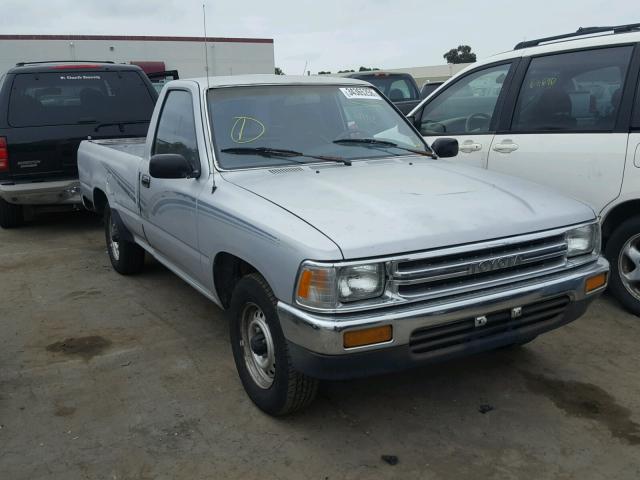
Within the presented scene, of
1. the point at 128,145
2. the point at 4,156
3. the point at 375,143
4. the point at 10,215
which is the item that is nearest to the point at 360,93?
the point at 375,143

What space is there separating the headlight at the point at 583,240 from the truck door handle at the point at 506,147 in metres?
1.85

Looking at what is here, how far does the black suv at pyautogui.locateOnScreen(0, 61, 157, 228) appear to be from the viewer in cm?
710

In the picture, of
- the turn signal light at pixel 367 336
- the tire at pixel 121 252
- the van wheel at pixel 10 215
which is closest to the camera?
the turn signal light at pixel 367 336

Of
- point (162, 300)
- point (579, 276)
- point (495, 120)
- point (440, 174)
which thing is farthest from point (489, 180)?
point (162, 300)

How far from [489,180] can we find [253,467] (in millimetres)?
1996

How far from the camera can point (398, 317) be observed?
2688 mm

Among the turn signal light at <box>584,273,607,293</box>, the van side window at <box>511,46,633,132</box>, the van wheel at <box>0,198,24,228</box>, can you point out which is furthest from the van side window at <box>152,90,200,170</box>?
the van wheel at <box>0,198,24,228</box>

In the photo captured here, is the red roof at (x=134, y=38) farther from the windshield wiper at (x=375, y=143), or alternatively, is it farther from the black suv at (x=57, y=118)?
the windshield wiper at (x=375, y=143)

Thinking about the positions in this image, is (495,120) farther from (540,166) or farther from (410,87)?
(410,87)

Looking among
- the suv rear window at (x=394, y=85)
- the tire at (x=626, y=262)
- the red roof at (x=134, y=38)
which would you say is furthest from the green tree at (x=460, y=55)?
the tire at (x=626, y=262)

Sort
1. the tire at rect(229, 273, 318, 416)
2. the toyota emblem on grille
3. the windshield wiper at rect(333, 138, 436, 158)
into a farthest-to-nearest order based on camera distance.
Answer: the windshield wiper at rect(333, 138, 436, 158), the tire at rect(229, 273, 318, 416), the toyota emblem on grille

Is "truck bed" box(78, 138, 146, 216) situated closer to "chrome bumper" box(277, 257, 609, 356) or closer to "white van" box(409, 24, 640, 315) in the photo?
"white van" box(409, 24, 640, 315)

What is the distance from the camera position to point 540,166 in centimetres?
484

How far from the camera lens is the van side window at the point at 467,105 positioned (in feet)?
17.6
